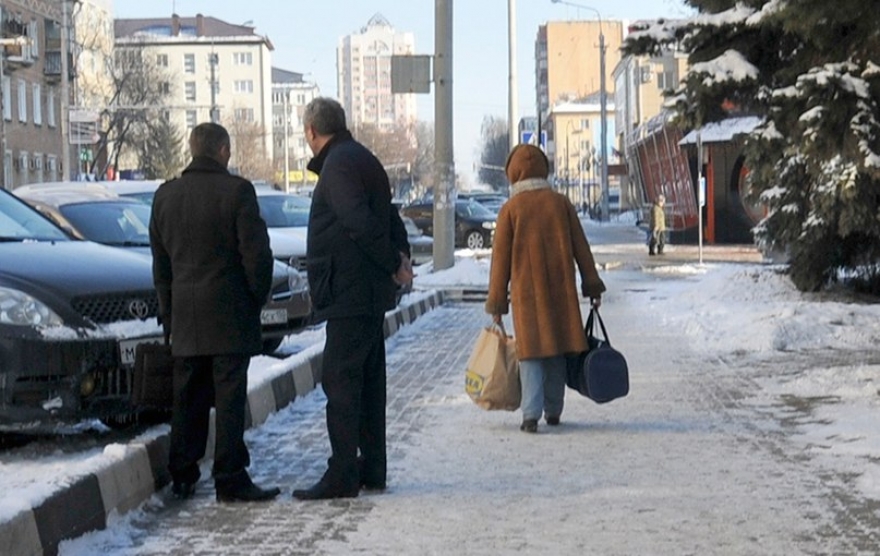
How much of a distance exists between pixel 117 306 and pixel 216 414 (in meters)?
1.57

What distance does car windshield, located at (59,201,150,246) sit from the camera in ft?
42.6

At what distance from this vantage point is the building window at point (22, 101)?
66.2 metres

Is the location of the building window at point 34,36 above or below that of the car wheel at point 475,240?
above

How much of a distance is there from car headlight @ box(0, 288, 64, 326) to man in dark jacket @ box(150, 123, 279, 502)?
1142 mm

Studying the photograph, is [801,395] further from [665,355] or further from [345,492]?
[345,492]

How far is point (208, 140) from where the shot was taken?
21.9 feet

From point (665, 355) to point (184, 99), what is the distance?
12838cm

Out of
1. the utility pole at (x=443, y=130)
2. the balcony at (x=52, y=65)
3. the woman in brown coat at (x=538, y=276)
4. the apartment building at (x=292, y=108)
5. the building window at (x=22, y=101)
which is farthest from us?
the apartment building at (x=292, y=108)

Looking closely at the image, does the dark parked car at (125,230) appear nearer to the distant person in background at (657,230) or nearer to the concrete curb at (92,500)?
the concrete curb at (92,500)

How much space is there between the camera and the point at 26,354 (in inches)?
290


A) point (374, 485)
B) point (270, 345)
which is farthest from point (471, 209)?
point (374, 485)

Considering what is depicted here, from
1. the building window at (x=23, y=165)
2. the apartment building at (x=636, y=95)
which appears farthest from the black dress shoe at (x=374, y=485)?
the apartment building at (x=636, y=95)

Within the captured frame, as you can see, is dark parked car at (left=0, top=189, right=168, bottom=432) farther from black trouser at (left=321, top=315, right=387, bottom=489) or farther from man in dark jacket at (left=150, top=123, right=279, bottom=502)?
black trouser at (left=321, top=315, right=387, bottom=489)

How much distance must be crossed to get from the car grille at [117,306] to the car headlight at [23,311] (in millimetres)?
183
